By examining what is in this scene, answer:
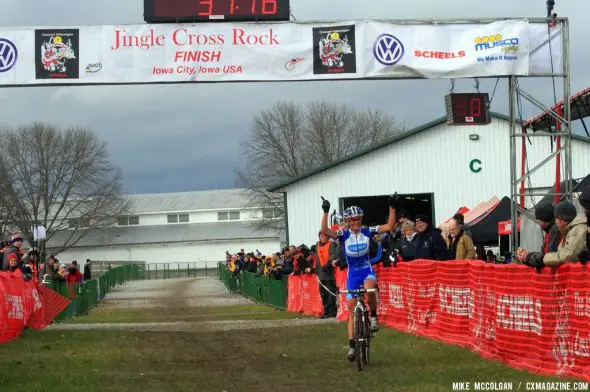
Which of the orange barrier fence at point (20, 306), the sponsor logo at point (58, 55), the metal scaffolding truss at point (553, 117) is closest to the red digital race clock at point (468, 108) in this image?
the metal scaffolding truss at point (553, 117)

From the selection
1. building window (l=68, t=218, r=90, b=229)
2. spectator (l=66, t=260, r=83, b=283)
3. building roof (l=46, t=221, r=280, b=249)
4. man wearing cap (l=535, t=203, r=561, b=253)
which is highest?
building window (l=68, t=218, r=90, b=229)

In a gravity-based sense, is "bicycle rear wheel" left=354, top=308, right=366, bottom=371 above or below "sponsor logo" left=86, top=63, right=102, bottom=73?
below

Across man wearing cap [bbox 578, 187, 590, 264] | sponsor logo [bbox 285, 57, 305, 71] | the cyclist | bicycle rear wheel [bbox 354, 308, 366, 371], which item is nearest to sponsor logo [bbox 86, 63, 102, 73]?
sponsor logo [bbox 285, 57, 305, 71]

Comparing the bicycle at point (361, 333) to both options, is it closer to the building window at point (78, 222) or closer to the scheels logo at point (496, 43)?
the scheels logo at point (496, 43)

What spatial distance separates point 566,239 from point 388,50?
9982mm

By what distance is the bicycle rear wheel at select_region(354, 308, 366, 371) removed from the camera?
37.2 feet

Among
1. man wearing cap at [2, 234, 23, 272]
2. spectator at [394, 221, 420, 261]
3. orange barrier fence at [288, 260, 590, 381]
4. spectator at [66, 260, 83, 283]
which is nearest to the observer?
orange barrier fence at [288, 260, 590, 381]

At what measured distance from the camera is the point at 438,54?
62.7 feet

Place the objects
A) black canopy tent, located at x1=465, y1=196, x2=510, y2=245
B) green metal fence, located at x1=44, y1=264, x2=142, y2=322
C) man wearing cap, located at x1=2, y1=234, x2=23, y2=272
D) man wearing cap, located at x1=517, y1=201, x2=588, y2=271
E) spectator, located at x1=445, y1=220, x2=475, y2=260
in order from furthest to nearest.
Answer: green metal fence, located at x1=44, y1=264, x2=142, y2=322
black canopy tent, located at x1=465, y1=196, x2=510, y2=245
man wearing cap, located at x1=2, y1=234, x2=23, y2=272
spectator, located at x1=445, y1=220, x2=475, y2=260
man wearing cap, located at x1=517, y1=201, x2=588, y2=271

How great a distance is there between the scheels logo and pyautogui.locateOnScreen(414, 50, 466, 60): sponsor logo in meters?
0.35

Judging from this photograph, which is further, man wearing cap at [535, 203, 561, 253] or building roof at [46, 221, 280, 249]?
building roof at [46, 221, 280, 249]

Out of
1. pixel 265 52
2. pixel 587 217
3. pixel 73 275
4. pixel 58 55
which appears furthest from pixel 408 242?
pixel 73 275

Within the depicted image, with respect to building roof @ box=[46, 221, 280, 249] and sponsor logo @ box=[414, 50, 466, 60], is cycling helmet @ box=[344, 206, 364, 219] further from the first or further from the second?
building roof @ box=[46, 221, 280, 249]

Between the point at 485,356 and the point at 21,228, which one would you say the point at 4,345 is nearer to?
the point at 485,356
